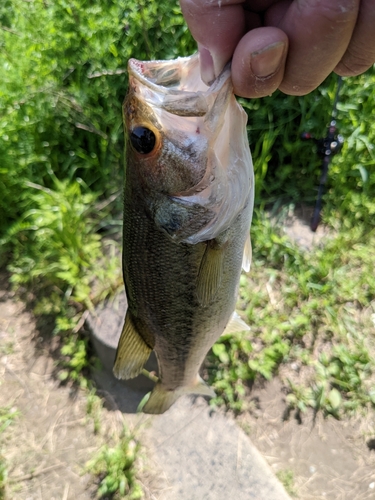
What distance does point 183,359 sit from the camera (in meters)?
1.84

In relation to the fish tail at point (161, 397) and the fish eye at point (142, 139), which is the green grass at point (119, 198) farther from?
the fish eye at point (142, 139)

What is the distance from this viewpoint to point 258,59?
114 centimetres

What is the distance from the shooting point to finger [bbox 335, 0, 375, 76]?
1.10 metres

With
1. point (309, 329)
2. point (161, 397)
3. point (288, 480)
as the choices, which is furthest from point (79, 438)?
point (309, 329)

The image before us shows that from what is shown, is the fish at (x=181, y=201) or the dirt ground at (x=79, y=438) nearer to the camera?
the fish at (x=181, y=201)

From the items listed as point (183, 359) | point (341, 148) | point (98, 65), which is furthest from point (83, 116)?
point (183, 359)

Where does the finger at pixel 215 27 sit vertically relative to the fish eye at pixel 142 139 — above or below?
above

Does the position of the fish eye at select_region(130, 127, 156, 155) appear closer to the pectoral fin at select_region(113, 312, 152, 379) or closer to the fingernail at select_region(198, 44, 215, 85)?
the fingernail at select_region(198, 44, 215, 85)

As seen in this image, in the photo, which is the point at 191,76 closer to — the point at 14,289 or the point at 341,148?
the point at 341,148

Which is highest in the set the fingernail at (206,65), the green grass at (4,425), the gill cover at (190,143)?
the fingernail at (206,65)

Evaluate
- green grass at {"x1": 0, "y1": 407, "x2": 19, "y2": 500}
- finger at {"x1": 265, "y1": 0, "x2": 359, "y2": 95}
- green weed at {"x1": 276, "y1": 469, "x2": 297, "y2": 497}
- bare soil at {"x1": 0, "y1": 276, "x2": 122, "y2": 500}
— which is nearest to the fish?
finger at {"x1": 265, "y1": 0, "x2": 359, "y2": 95}

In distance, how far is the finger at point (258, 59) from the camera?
3.74 feet

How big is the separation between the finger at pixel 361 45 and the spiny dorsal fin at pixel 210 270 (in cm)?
75

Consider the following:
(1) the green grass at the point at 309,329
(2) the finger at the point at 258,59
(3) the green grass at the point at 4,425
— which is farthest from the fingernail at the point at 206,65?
(3) the green grass at the point at 4,425
